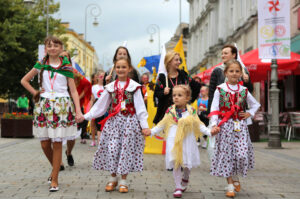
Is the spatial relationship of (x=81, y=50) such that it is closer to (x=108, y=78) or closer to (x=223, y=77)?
(x=108, y=78)

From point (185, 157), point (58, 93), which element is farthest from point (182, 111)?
point (58, 93)

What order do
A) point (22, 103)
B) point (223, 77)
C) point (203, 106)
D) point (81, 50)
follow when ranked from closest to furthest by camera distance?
1. point (223, 77)
2. point (203, 106)
3. point (22, 103)
4. point (81, 50)

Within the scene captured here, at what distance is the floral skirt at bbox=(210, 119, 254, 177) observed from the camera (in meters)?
5.70

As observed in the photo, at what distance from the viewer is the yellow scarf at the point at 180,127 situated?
5703 mm

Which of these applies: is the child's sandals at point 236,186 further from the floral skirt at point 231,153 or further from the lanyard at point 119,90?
the lanyard at point 119,90

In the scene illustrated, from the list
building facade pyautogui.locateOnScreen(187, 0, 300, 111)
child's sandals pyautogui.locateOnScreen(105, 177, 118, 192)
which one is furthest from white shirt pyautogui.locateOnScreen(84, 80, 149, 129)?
building facade pyautogui.locateOnScreen(187, 0, 300, 111)

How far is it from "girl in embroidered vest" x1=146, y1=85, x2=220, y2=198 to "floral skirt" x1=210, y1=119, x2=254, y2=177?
0.66 ft

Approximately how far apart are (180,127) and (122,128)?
0.76 m

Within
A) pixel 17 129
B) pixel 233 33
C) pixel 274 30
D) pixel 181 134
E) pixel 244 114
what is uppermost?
pixel 233 33

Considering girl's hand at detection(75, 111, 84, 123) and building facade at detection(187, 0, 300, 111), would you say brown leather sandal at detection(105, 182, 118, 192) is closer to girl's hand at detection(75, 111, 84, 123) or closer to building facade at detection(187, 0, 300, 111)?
girl's hand at detection(75, 111, 84, 123)

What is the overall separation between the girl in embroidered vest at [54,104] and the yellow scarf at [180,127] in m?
1.14

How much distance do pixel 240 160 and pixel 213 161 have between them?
33 centimetres

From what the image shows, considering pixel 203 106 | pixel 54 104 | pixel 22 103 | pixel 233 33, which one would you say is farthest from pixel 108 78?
pixel 233 33

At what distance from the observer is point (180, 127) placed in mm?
5770
